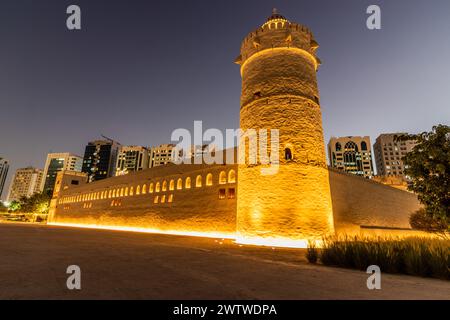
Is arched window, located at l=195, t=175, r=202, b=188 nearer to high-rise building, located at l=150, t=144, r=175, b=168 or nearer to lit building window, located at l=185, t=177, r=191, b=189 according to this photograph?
lit building window, located at l=185, t=177, r=191, b=189

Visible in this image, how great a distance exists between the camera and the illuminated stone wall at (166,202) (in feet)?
56.5

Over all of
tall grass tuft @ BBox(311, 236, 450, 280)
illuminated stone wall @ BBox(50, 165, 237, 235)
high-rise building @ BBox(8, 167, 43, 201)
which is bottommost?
tall grass tuft @ BBox(311, 236, 450, 280)

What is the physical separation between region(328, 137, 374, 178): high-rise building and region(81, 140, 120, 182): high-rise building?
4745 inches

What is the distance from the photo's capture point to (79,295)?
3.19m

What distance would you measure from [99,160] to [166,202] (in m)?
130

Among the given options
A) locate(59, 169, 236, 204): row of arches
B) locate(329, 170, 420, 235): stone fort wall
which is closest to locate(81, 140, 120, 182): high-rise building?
locate(59, 169, 236, 204): row of arches

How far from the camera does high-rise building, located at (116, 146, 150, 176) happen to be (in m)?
122

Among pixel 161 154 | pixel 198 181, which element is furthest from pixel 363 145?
pixel 198 181

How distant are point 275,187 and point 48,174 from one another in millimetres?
184250

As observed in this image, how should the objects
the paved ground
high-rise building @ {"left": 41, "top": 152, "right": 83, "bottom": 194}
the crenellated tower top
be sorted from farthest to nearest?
high-rise building @ {"left": 41, "top": 152, "right": 83, "bottom": 194}, the crenellated tower top, the paved ground

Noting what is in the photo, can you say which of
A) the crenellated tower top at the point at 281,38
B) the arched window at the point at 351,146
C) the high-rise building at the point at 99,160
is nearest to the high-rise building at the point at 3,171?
the high-rise building at the point at 99,160

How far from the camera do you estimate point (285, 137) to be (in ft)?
39.9
